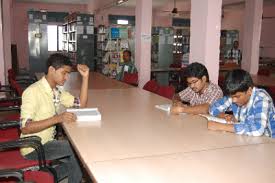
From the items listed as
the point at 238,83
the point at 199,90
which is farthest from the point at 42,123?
the point at 199,90

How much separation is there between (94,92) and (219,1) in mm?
1984

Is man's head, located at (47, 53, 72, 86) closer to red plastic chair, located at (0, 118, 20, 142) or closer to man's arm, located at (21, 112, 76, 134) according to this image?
man's arm, located at (21, 112, 76, 134)

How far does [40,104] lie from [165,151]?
3.80ft

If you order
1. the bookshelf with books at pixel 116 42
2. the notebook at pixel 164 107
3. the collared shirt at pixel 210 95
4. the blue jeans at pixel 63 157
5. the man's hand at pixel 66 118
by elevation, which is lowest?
the blue jeans at pixel 63 157

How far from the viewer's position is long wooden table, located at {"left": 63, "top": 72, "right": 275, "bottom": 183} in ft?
4.90

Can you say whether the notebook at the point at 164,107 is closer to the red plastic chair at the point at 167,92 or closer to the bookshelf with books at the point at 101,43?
the red plastic chair at the point at 167,92

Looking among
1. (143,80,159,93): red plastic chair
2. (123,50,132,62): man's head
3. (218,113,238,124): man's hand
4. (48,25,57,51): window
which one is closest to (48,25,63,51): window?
(48,25,57,51): window

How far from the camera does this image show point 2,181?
1896 millimetres

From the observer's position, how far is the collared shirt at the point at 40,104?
2271mm

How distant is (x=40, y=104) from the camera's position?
97.6 inches

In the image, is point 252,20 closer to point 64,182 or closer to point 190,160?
point 64,182

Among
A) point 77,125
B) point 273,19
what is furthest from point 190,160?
point 273,19

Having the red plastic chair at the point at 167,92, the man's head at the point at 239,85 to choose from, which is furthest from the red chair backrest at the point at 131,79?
the man's head at the point at 239,85

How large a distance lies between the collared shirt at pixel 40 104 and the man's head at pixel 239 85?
1388 mm
